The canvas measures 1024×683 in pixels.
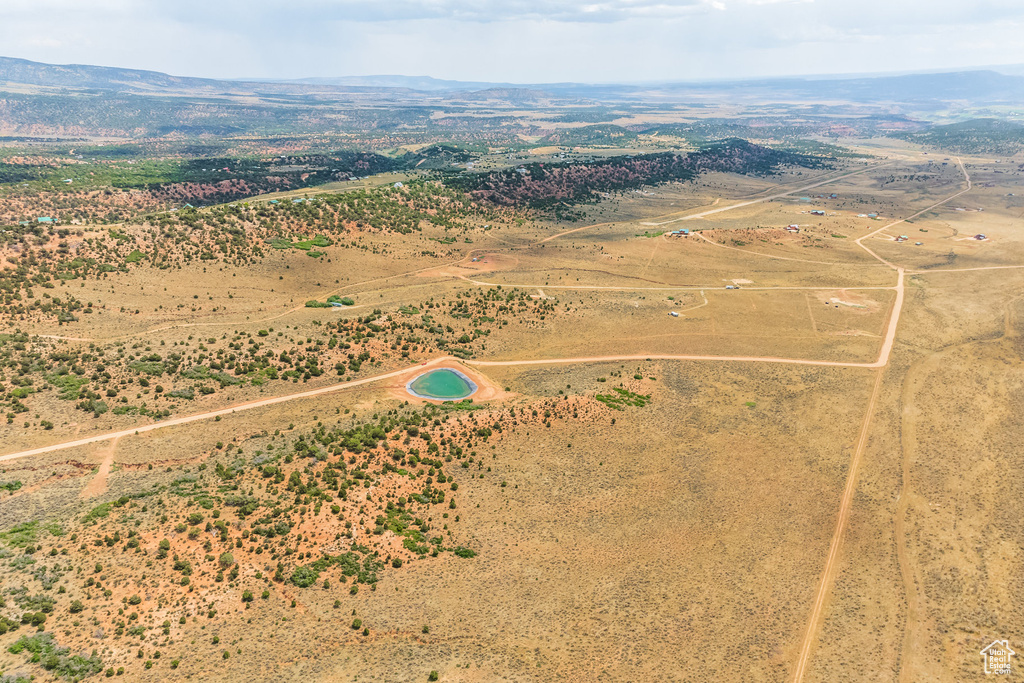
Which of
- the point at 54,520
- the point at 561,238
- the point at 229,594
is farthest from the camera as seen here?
the point at 561,238

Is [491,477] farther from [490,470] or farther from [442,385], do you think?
[442,385]

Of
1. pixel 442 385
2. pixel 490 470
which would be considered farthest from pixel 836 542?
pixel 442 385

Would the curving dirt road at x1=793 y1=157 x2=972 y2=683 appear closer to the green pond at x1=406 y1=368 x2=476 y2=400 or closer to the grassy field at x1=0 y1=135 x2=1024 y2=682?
the grassy field at x1=0 y1=135 x2=1024 y2=682

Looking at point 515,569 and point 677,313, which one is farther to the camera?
point 677,313

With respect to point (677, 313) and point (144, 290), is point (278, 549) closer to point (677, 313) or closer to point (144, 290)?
point (144, 290)

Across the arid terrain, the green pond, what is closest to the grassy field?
the arid terrain

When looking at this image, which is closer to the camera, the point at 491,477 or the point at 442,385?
the point at 491,477

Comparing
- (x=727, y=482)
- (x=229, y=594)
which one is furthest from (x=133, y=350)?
(x=727, y=482)
